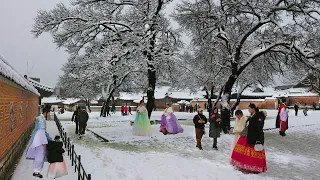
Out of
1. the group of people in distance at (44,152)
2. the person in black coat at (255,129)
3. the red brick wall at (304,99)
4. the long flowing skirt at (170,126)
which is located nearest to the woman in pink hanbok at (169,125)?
the long flowing skirt at (170,126)

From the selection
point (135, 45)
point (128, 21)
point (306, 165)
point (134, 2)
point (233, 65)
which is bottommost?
point (306, 165)

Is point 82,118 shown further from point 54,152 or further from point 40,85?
point 54,152

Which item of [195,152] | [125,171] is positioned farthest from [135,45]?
[125,171]

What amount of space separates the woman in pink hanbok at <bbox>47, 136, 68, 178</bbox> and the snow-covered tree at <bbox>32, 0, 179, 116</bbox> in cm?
992

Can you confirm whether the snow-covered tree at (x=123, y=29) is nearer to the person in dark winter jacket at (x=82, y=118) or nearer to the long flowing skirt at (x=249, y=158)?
the person in dark winter jacket at (x=82, y=118)

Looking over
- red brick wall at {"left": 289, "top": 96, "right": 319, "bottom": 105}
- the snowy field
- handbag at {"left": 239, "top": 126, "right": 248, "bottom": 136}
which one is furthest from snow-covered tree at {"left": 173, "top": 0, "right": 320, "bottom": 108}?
red brick wall at {"left": 289, "top": 96, "right": 319, "bottom": 105}

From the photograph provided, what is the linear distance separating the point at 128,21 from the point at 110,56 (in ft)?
10.9

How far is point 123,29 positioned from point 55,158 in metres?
12.3

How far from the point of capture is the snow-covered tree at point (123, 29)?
16.9 metres

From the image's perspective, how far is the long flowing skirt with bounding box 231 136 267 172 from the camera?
27.0ft

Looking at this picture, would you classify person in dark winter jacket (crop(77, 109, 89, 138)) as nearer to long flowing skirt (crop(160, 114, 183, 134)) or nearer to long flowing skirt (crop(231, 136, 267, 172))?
long flowing skirt (crop(160, 114, 183, 134))

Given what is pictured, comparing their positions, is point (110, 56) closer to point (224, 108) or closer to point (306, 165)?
point (224, 108)

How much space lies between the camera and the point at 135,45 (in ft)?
55.4

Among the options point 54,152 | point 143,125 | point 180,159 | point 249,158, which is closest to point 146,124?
point 143,125
